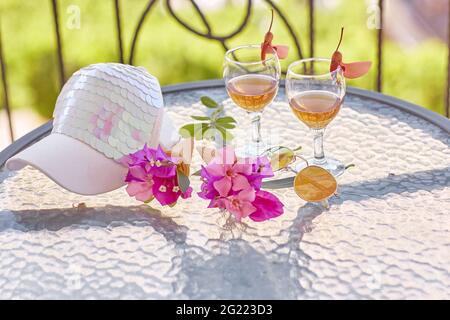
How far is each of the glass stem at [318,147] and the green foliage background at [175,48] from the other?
98.3 inches

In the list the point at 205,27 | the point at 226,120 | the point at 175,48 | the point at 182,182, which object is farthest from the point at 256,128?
the point at 175,48

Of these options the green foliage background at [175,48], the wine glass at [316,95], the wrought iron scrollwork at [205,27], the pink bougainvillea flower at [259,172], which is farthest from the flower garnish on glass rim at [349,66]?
the green foliage background at [175,48]

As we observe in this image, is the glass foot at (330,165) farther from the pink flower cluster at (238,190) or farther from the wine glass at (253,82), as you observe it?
the pink flower cluster at (238,190)

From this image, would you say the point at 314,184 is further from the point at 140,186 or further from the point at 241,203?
the point at 140,186

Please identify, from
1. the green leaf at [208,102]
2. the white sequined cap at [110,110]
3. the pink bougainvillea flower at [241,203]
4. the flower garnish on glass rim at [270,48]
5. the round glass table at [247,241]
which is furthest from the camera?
the green leaf at [208,102]

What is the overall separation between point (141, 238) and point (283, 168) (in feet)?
1.05

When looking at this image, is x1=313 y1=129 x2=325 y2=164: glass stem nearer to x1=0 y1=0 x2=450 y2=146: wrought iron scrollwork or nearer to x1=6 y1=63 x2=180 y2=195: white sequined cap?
x1=6 y1=63 x2=180 y2=195: white sequined cap

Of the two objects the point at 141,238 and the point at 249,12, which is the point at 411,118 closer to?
the point at 249,12

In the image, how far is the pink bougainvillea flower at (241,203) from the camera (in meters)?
1.16

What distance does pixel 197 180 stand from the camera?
1.33 metres

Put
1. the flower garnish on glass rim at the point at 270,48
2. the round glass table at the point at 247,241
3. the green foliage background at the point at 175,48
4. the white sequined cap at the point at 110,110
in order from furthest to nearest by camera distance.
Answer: the green foliage background at the point at 175,48 → the flower garnish on glass rim at the point at 270,48 → the white sequined cap at the point at 110,110 → the round glass table at the point at 247,241

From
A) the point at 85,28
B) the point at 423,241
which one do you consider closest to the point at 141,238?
the point at 423,241

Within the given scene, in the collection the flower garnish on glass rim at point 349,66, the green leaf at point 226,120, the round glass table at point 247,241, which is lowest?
the round glass table at point 247,241

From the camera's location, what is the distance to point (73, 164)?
1.22 m
